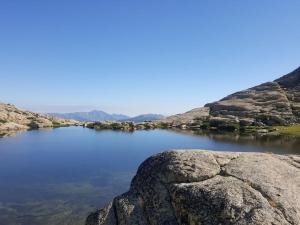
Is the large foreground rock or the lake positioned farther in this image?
the lake

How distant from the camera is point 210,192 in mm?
17609

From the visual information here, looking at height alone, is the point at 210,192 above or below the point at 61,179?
above

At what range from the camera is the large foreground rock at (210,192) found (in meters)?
16.4

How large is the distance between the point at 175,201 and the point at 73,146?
11558 centimetres

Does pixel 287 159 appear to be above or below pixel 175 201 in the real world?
above

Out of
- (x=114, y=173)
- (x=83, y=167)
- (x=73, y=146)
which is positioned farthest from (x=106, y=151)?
(x=114, y=173)

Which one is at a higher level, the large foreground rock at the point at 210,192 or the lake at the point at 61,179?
the large foreground rock at the point at 210,192

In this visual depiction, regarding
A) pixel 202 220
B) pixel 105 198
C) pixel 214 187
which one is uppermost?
pixel 214 187

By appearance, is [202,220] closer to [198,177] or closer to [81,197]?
[198,177]

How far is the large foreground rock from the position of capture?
53.9 feet

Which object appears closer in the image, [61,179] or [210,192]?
[210,192]

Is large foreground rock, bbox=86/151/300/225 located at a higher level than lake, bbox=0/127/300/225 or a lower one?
higher

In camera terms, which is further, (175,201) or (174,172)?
(174,172)

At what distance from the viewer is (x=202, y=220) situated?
55.4 ft
